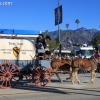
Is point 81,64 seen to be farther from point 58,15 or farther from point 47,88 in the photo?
point 58,15

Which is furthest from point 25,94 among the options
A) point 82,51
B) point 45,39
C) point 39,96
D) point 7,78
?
point 82,51

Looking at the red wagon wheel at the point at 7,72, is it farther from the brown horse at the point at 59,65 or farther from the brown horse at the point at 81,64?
the brown horse at the point at 81,64

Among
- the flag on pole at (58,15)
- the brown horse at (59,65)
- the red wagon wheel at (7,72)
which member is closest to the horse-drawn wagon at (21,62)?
the red wagon wheel at (7,72)

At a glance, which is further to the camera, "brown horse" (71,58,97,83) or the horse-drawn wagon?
"brown horse" (71,58,97,83)

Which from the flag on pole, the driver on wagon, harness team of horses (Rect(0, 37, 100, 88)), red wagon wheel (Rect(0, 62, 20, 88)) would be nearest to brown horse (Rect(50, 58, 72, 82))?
harness team of horses (Rect(0, 37, 100, 88))

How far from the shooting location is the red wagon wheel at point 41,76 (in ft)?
41.2

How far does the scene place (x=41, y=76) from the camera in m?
12.7

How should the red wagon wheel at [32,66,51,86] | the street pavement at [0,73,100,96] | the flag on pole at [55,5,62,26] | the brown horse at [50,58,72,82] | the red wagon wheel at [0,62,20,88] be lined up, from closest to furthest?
the street pavement at [0,73,100,96], the red wagon wheel at [0,62,20,88], the red wagon wheel at [32,66,51,86], the brown horse at [50,58,72,82], the flag on pole at [55,5,62,26]

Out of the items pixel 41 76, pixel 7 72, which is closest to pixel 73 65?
pixel 41 76

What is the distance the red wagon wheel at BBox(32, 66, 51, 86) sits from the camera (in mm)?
12570

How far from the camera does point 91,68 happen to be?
14.2 meters

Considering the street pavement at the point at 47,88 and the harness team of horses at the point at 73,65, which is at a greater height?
the harness team of horses at the point at 73,65

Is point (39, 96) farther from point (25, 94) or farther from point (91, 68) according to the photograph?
point (91, 68)

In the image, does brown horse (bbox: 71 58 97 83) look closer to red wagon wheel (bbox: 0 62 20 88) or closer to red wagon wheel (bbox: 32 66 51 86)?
red wagon wheel (bbox: 32 66 51 86)
